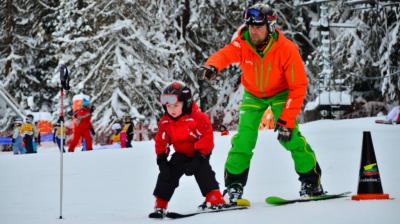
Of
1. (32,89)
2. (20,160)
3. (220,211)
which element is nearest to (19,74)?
(32,89)

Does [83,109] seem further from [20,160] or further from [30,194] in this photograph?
[30,194]

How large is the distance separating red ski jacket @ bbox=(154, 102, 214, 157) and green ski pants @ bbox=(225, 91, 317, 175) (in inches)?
16.4

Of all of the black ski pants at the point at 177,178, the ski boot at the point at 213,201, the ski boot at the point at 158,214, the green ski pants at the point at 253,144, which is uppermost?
the green ski pants at the point at 253,144

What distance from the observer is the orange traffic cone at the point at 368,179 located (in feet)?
21.2

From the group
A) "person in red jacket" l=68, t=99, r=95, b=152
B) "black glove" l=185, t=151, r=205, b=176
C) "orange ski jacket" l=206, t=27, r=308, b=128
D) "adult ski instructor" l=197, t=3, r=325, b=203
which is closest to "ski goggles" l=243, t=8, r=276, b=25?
"adult ski instructor" l=197, t=3, r=325, b=203

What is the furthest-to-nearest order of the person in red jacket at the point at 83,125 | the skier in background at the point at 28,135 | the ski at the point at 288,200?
the skier in background at the point at 28,135, the person in red jacket at the point at 83,125, the ski at the point at 288,200

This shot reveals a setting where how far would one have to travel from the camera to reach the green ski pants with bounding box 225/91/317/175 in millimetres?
7027

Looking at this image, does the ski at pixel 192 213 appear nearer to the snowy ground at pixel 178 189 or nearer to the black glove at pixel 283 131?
the snowy ground at pixel 178 189

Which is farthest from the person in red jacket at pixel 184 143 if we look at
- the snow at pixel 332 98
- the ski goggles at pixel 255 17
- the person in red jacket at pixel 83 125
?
the snow at pixel 332 98

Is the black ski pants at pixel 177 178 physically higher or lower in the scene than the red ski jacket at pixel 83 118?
lower

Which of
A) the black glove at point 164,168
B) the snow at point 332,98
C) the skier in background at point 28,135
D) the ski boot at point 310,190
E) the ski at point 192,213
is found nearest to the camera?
the ski at point 192,213

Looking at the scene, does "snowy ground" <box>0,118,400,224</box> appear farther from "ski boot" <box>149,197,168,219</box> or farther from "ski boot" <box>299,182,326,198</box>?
"ski boot" <box>299,182,326,198</box>

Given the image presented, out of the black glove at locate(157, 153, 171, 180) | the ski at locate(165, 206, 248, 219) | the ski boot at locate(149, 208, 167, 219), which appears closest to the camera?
the ski at locate(165, 206, 248, 219)

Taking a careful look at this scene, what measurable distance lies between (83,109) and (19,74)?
24.5 metres
